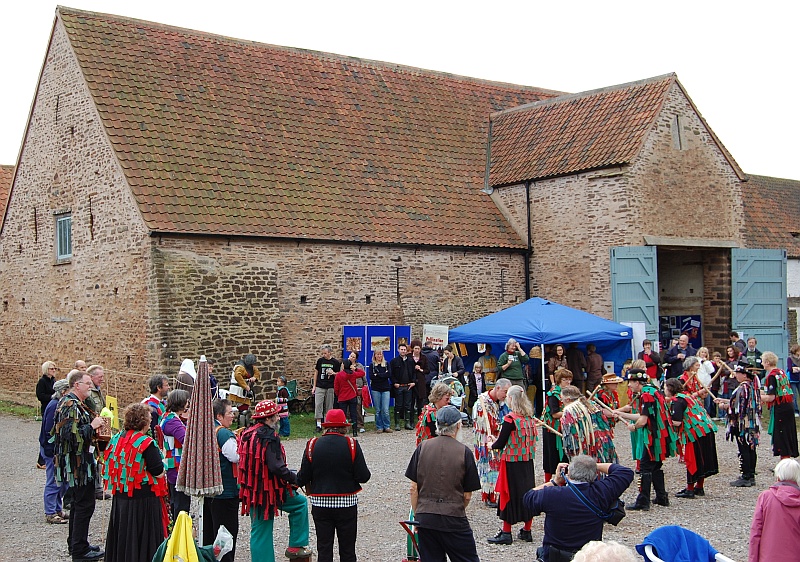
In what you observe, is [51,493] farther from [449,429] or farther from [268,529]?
[449,429]

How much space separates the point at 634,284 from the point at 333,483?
15.5 meters

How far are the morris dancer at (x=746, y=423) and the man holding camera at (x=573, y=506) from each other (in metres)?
6.40

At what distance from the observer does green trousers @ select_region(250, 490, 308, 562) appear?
8.27 m

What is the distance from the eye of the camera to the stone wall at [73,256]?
62.8ft

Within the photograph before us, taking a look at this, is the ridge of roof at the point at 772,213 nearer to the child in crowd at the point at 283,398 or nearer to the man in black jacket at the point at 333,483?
the child in crowd at the point at 283,398

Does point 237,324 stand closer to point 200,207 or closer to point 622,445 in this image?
point 200,207

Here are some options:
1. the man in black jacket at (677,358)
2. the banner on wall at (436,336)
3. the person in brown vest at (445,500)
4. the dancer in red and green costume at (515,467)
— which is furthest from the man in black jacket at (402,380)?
the person in brown vest at (445,500)

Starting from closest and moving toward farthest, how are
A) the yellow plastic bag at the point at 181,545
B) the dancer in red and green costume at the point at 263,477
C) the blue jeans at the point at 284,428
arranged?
the yellow plastic bag at the point at 181,545 < the dancer in red and green costume at the point at 263,477 < the blue jeans at the point at 284,428

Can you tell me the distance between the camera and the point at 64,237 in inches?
856

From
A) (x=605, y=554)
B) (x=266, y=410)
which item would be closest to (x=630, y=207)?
(x=266, y=410)

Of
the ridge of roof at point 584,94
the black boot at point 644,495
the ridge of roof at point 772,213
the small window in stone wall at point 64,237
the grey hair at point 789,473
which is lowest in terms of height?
the black boot at point 644,495

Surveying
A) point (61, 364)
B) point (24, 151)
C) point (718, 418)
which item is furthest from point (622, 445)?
point (24, 151)

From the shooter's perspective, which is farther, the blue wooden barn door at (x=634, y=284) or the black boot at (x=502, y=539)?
the blue wooden barn door at (x=634, y=284)

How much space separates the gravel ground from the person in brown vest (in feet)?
6.06
